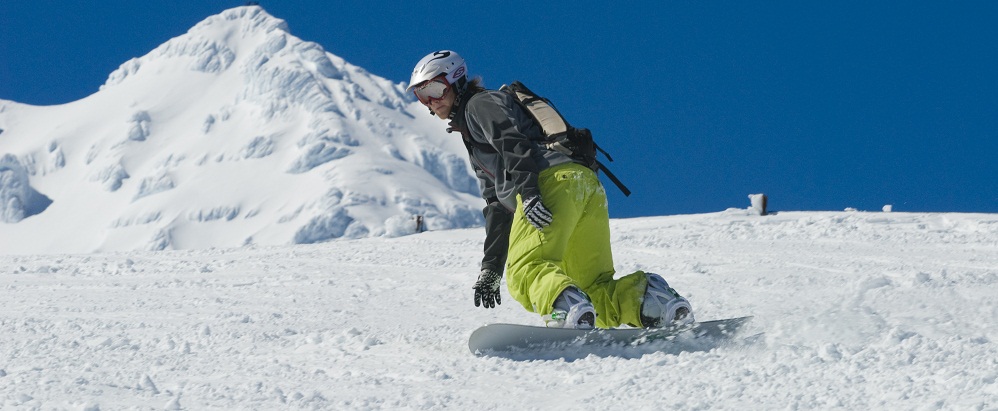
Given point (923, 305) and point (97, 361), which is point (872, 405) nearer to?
point (923, 305)

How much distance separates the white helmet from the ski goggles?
0.8 inches

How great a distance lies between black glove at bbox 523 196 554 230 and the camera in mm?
4539

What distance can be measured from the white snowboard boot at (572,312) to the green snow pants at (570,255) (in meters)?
0.03

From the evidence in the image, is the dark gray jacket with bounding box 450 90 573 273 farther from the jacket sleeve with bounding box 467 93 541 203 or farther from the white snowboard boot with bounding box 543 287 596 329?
the white snowboard boot with bounding box 543 287 596 329

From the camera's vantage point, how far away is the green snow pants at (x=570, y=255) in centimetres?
464

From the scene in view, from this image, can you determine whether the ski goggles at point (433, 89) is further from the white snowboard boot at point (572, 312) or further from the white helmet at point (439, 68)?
the white snowboard boot at point (572, 312)

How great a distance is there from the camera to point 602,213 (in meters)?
4.92

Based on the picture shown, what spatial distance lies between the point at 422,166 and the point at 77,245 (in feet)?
198

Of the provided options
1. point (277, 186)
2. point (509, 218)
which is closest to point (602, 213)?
point (509, 218)

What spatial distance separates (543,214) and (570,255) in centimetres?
41

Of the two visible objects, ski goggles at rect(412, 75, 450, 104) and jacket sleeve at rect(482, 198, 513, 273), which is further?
jacket sleeve at rect(482, 198, 513, 273)

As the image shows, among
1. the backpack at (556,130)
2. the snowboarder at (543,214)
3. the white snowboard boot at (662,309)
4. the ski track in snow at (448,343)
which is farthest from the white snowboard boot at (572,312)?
the backpack at (556,130)

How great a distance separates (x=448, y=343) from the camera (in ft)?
16.9

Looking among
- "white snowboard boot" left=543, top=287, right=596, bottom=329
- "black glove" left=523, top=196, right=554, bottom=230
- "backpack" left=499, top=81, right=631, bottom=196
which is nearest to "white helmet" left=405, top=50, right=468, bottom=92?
"backpack" left=499, top=81, right=631, bottom=196
